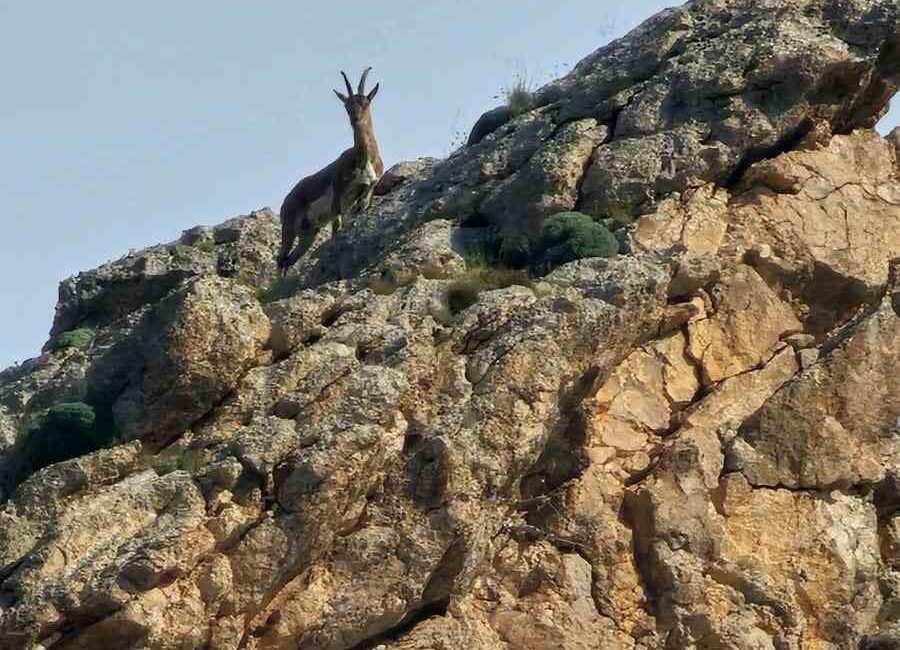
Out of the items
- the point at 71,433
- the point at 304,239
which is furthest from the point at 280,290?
the point at 71,433

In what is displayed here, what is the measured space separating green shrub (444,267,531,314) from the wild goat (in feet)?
28.2

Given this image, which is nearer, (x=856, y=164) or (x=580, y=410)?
(x=580, y=410)

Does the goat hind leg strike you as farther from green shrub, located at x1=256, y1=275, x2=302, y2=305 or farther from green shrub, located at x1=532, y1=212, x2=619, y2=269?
green shrub, located at x1=532, y1=212, x2=619, y2=269

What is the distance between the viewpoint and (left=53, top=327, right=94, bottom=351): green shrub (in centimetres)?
3106

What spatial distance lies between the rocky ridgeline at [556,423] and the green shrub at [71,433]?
0.23 feet

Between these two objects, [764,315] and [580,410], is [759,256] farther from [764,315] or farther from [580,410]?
[580,410]

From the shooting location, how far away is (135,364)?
2417cm

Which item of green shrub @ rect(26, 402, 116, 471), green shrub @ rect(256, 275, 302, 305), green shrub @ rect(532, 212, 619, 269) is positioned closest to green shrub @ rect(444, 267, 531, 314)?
green shrub @ rect(532, 212, 619, 269)

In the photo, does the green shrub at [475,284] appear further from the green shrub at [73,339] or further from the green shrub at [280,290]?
the green shrub at [73,339]

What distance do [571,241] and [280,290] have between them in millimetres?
6751

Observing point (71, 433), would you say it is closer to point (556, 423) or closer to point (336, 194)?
point (556, 423)

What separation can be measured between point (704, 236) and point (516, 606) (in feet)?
23.9

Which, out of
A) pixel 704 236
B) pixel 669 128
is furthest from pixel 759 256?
pixel 669 128

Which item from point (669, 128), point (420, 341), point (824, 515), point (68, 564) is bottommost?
point (824, 515)
